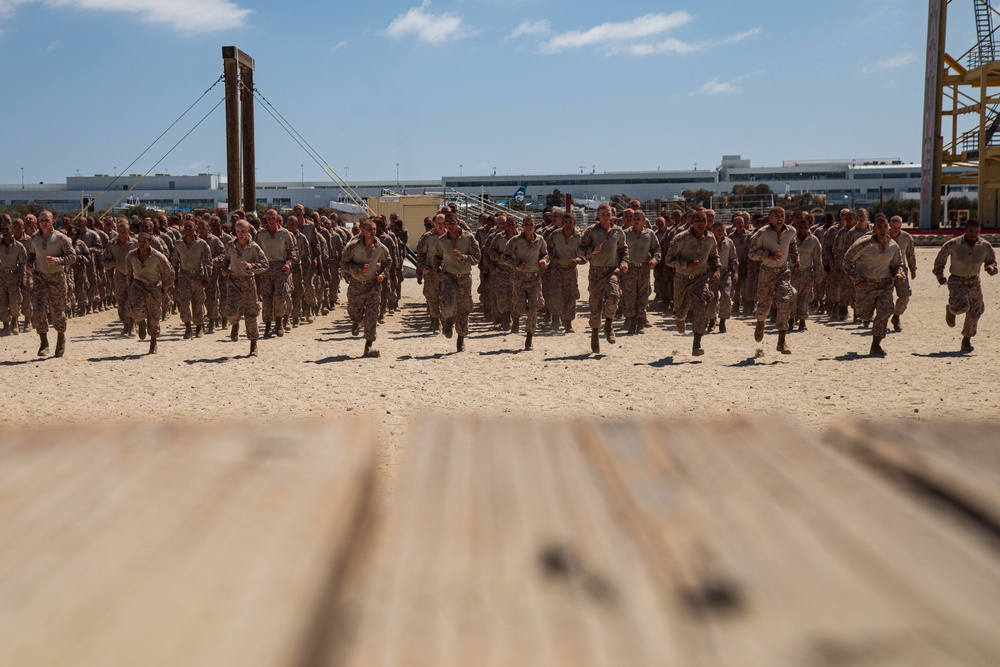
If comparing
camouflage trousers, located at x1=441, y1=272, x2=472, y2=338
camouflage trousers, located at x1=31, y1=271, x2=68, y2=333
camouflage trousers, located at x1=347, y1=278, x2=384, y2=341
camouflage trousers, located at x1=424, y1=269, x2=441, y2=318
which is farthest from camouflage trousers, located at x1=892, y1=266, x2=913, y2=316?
camouflage trousers, located at x1=31, y1=271, x2=68, y2=333

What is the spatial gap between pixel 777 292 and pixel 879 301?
1234 mm

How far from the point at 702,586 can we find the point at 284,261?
10974mm

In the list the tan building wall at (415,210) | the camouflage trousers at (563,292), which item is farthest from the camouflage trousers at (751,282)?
the tan building wall at (415,210)

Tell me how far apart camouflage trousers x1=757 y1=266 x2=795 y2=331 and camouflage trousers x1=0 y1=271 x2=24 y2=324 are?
37.0ft

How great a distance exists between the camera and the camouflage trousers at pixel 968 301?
12250 millimetres

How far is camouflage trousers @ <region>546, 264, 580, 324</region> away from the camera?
15172 millimetres

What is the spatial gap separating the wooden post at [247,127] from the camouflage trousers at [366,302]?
39.5 ft

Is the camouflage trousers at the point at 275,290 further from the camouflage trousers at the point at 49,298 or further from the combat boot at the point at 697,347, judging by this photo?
the combat boot at the point at 697,347

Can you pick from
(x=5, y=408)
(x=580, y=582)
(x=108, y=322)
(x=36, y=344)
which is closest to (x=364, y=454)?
(x=580, y=582)

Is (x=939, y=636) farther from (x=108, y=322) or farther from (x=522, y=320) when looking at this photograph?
(x=108, y=322)

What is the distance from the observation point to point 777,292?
12414 mm

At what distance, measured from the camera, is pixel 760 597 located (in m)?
4.73

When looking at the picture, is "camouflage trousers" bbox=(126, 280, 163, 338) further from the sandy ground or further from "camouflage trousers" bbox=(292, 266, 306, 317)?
"camouflage trousers" bbox=(292, 266, 306, 317)

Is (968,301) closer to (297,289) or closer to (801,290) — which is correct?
(801,290)
